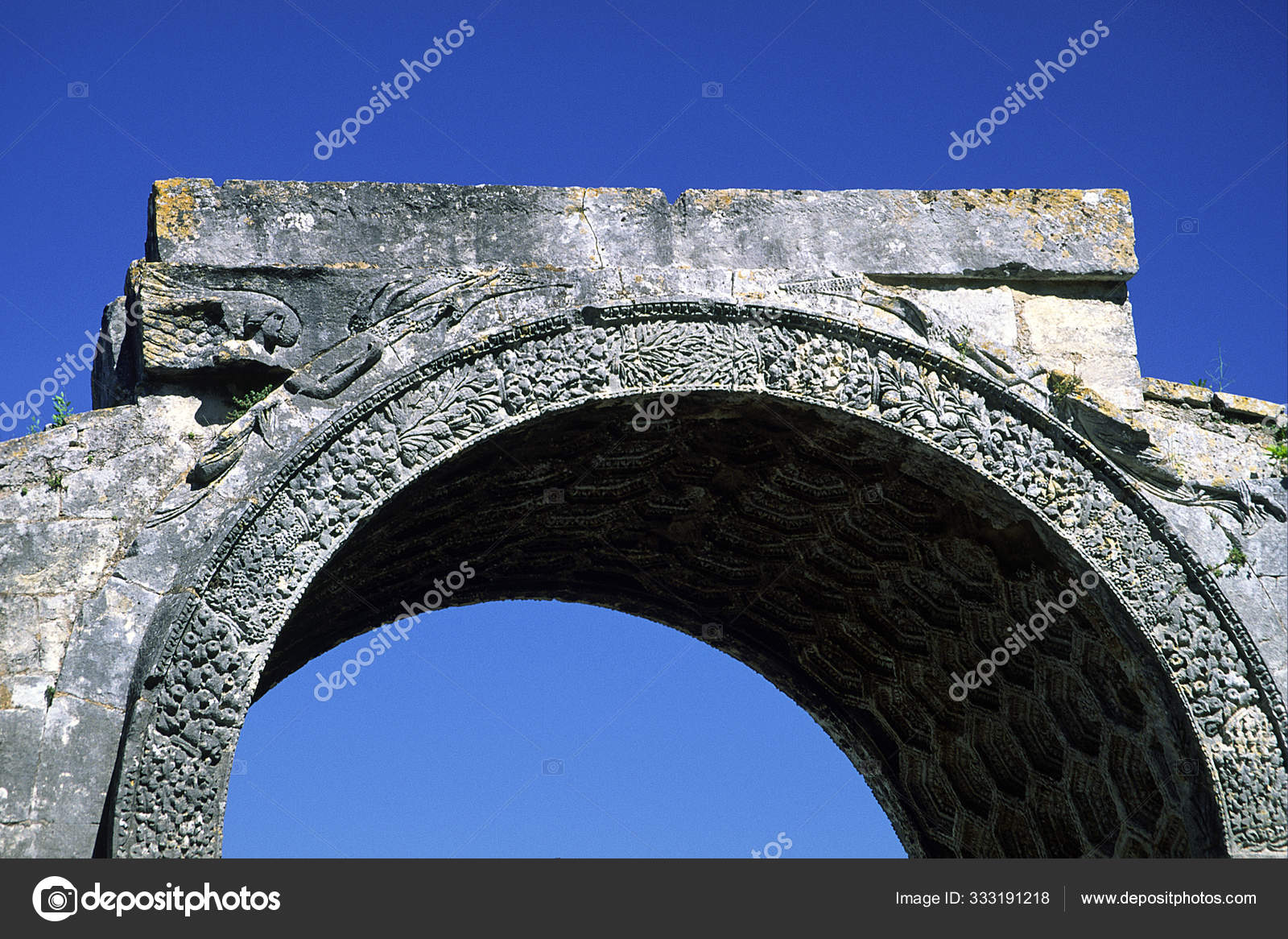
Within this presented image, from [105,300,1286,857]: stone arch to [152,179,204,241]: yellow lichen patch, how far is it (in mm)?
1201

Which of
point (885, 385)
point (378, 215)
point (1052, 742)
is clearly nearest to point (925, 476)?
point (885, 385)

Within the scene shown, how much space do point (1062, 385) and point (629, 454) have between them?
6.70 feet

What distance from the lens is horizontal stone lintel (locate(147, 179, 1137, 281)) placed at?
27.1 ft

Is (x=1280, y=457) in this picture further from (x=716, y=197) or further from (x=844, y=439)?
(x=716, y=197)

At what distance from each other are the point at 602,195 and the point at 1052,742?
361cm

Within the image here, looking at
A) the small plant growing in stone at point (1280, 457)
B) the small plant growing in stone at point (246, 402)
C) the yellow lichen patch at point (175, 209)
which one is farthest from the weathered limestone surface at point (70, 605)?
the small plant growing in stone at point (1280, 457)

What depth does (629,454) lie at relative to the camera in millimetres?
8641

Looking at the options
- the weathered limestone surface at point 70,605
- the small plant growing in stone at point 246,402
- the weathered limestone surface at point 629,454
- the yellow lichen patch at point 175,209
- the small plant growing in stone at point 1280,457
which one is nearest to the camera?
the weathered limestone surface at point 70,605

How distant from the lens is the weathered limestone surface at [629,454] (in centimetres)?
741

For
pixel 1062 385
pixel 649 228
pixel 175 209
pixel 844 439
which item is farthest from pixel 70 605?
pixel 1062 385

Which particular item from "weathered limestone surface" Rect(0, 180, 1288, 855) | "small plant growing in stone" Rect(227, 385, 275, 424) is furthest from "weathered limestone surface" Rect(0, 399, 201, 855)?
"small plant growing in stone" Rect(227, 385, 275, 424)

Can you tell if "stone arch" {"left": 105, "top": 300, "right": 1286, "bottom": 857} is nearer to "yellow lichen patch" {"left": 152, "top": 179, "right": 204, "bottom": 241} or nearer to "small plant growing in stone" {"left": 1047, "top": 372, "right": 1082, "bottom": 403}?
"small plant growing in stone" {"left": 1047, "top": 372, "right": 1082, "bottom": 403}
